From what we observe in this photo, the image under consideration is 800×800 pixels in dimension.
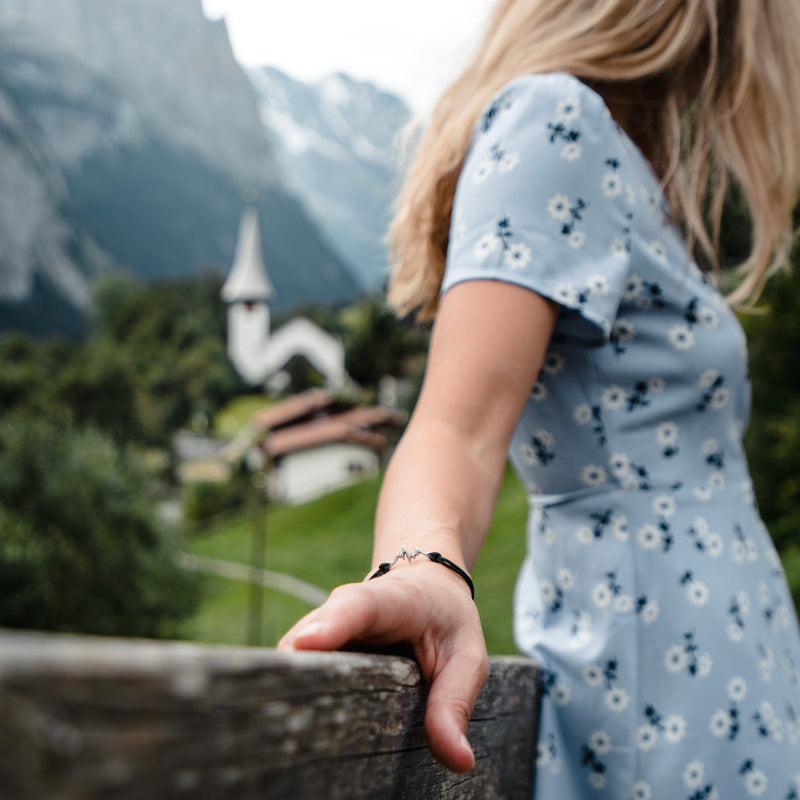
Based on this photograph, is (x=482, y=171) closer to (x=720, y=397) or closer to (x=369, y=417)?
(x=720, y=397)

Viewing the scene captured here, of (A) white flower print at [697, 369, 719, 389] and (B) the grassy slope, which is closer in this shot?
(A) white flower print at [697, 369, 719, 389]

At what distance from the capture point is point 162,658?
0.17 meters

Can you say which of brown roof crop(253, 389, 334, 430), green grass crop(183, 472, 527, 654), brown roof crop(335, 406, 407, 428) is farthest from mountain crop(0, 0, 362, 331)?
green grass crop(183, 472, 527, 654)

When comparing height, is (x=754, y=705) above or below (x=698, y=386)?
below

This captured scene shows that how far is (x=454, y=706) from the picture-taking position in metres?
0.31

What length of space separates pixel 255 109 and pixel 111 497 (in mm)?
76442

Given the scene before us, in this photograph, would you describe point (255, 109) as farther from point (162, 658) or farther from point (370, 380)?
point (162, 658)

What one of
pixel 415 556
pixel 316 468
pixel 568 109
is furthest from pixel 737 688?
pixel 316 468

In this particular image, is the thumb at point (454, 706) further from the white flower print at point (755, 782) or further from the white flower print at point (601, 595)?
the white flower print at point (755, 782)

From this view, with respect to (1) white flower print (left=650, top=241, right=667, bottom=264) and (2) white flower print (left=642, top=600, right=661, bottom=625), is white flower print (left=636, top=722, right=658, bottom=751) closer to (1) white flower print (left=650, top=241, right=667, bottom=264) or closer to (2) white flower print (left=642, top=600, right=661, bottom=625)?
(2) white flower print (left=642, top=600, right=661, bottom=625)

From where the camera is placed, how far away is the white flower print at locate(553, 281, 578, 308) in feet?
1.60

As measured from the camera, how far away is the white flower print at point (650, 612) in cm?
55

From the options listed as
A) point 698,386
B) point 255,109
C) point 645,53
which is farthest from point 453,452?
point 255,109

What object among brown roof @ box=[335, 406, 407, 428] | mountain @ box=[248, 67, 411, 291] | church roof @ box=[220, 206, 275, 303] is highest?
mountain @ box=[248, 67, 411, 291]
